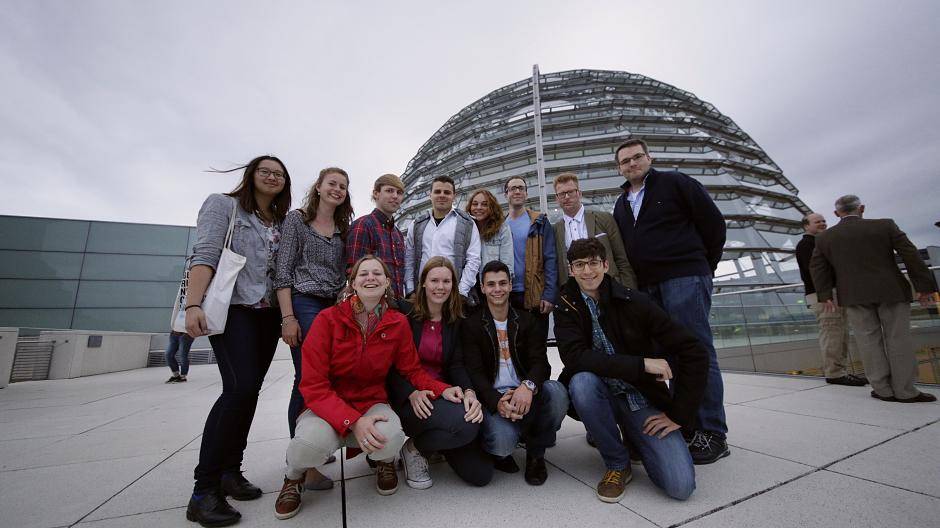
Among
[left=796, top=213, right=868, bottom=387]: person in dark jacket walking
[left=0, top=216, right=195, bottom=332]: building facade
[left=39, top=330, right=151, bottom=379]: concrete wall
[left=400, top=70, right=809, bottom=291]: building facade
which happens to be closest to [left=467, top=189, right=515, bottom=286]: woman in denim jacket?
[left=796, top=213, right=868, bottom=387]: person in dark jacket walking

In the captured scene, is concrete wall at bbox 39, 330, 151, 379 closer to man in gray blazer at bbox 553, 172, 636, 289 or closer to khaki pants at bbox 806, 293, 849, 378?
man in gray blazer at bbox 553, 172, 636, 289

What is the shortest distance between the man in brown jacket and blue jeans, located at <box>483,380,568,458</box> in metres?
3.47

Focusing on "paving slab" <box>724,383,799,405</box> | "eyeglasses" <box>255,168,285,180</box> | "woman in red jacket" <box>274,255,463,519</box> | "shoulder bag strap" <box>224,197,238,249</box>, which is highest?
"eyeglasses" <box>255,168,285,180</box>

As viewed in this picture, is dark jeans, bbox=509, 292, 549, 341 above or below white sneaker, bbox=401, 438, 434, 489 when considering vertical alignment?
above

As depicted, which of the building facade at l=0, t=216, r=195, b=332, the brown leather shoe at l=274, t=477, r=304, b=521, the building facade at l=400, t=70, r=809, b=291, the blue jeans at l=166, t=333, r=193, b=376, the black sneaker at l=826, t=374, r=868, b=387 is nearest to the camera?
the brown leather shoe at l=274, t=477, r=304, b=521

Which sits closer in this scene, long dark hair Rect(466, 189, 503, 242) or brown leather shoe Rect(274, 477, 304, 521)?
brown leather shoe Rect(274, 477, 304, 521)

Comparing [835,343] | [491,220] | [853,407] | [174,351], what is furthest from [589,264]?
[174,351]

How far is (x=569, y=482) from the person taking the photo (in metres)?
1.71

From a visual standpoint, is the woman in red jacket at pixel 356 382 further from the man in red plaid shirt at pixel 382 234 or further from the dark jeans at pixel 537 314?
the dark jeans at pixel 537 314

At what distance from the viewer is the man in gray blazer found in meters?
2.40

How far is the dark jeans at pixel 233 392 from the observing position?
149 cm

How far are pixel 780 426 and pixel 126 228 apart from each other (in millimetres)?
17997

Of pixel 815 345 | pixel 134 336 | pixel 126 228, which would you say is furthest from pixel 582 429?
pixel 126 228

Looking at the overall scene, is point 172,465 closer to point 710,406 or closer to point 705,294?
point 710,406
